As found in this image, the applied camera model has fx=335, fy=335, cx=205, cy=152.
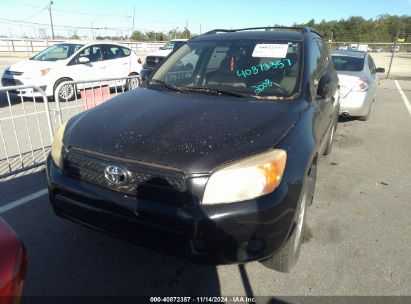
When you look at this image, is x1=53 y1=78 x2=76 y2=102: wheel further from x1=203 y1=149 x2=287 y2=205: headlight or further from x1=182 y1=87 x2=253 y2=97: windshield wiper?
x1=203 y1=149 x2=287 y2=205: headlight

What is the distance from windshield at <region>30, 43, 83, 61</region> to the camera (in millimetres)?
9797

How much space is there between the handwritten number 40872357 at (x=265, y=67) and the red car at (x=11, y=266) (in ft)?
7.62

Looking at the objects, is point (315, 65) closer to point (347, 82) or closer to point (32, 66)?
point (347, 82)

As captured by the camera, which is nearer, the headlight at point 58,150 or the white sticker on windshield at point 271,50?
the headlight at point 58,150

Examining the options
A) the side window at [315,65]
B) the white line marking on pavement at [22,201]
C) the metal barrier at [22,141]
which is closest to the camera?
the side window at [315,65]

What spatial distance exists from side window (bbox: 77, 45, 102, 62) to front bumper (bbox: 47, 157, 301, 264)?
8770 mm

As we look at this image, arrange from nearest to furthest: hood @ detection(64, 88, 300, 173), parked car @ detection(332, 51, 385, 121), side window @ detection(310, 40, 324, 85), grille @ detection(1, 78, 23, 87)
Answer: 1. hood @ detection(64, 88, 300, 173)
2. side window @ detection(310, 40, 324, 85)
3. parked car @ detection(332, 51, 385, 121)
4. grille @ detection(1, 78, 23, 87)

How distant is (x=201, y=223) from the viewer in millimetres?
1955

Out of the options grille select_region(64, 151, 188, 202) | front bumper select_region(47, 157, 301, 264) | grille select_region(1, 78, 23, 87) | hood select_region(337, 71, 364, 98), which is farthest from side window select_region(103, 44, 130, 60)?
front bumper select_region(47, 157, 301, 264)

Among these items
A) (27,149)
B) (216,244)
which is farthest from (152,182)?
(27,149)

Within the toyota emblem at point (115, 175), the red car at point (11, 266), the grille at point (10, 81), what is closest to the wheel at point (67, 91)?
the toyota emblem at point (115, 175)

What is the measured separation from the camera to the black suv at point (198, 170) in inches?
78.4

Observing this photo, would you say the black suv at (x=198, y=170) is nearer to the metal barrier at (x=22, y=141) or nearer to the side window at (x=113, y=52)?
the metal barrier at (x=22, y=141)

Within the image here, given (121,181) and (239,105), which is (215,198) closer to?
(121,181)
